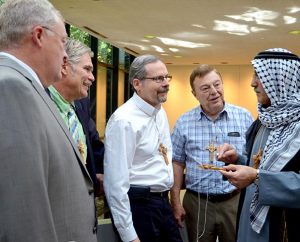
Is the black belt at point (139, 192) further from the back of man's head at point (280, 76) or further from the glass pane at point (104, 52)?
the glass pane at point (104, 52)

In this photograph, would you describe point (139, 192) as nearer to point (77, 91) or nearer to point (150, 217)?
point (150, 217)

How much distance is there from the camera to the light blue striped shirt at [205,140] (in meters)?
2.66

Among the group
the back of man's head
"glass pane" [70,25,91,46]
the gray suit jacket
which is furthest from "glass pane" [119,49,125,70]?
the gray suit jacket

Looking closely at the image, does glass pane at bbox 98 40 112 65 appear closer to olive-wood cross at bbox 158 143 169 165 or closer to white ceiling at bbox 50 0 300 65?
white ceiling at bbox 50 0 300 65

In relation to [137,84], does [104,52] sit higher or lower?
higher

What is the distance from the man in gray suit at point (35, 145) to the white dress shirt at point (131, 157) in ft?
2.28

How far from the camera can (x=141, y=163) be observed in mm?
2252

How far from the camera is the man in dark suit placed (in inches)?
80.0

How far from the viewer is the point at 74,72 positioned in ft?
6.92

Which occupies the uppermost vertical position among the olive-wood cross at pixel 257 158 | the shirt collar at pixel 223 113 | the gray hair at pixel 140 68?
the gray hair at pixel 140 68

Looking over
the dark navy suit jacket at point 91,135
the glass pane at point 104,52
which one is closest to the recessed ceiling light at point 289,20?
the glass pane at point 104,52

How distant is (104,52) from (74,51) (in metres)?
A: 8.71

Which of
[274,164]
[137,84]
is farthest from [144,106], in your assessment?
[274,164]

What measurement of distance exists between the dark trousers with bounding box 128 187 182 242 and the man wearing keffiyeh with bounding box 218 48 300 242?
486mm
